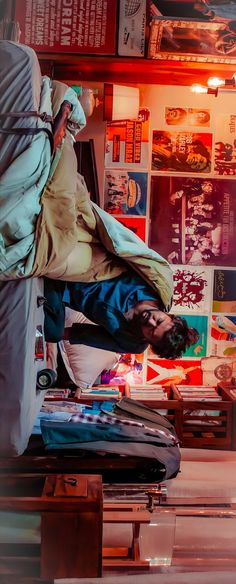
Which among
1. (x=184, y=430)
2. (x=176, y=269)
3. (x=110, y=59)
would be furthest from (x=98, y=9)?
(x=184, y=430)

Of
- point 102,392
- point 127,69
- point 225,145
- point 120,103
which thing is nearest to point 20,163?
point 102,392

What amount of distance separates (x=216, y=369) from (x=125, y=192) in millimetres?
1411

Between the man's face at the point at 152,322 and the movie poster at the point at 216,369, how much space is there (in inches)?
84.0

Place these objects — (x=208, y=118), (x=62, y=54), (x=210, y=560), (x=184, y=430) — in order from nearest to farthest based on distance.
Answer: (x=210, y=560) → (x=184, y=430) → (x=62, y=54) → (x=208, y=118)

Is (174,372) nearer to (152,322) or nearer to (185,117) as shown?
(185,117)

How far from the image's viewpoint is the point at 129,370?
4.28 meters

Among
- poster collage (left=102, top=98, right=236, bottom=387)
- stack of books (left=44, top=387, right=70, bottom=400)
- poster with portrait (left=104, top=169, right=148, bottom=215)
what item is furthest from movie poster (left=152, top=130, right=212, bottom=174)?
stack of books (left=44, top=387, right=70, bottom=400)

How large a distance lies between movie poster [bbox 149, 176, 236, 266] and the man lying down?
1846 millimetres

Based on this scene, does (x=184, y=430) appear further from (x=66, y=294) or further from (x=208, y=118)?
(x=208, y=118)

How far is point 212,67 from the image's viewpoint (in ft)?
13.8

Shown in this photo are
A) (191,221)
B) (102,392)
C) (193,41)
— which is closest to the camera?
(102,392)

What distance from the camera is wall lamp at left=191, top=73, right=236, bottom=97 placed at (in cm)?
423

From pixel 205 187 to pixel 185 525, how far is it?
2882 mm

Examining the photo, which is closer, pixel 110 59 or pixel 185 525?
pixel 185 525
